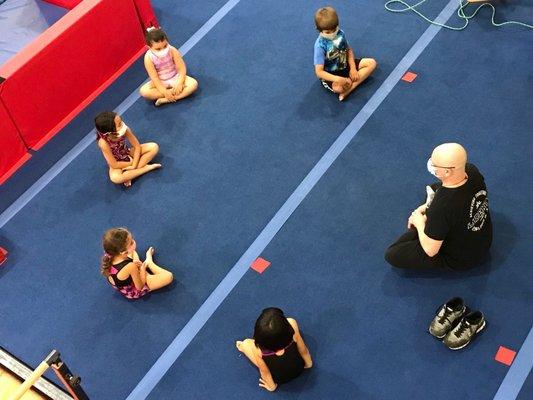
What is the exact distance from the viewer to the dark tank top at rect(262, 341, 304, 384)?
3.89 meters

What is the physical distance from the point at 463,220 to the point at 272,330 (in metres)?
1.35

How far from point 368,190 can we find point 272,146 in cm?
96

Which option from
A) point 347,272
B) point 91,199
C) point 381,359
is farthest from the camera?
point 91,199

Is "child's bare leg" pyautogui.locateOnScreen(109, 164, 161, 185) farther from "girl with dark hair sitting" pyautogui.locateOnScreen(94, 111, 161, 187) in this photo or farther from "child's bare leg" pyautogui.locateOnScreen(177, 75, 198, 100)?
"child's bare leg" pyautogui.locateOnScreen(177, 75, 198, 100)

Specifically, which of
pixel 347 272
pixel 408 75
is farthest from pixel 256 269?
pixel 408 75

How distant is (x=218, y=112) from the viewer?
597cm

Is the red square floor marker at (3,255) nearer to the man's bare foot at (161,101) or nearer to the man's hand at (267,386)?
the man's bare foot at (161,101)

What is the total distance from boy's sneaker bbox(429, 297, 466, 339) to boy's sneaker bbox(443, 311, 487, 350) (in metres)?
0.04

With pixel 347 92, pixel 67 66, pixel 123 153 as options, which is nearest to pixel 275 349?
pixel 123 153

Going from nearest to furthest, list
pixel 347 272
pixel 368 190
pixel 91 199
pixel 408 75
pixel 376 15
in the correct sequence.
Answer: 1. pixel 347 272
2. pixel 368 190
3. pixel 91 199
4. pixel 408 75
5. pixel 376 15

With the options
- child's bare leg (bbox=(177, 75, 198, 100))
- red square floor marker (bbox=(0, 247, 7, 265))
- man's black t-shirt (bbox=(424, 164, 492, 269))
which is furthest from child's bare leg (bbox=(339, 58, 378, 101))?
red square floor marker (bbox=(0, 247, 7, 265))

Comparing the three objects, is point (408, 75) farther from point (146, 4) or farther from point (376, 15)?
point (146, 4)

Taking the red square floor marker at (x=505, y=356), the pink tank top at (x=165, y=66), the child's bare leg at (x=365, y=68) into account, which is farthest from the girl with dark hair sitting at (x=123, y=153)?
the red square floor marker at (x=505, y=356)

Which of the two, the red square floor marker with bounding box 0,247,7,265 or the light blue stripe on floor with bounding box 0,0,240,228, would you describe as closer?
the red square floor marker with bounding box 0,247,7,265
